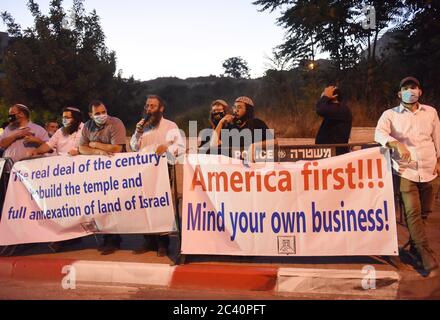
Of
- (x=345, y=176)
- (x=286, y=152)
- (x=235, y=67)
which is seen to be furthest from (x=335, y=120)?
(x=235, y=67)

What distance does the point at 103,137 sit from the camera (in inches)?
228

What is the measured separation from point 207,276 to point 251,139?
5.51ft

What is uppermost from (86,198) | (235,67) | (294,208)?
(235,67)

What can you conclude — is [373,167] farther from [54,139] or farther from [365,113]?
[365,113]

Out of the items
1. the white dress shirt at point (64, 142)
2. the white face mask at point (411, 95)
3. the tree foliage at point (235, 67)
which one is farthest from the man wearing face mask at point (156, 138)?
the tree foliage at point (235, 67)

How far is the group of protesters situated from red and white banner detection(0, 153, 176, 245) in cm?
25

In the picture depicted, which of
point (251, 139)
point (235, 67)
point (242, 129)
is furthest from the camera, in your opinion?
point (235, 67)

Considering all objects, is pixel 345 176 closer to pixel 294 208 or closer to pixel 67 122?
pixel 294 208

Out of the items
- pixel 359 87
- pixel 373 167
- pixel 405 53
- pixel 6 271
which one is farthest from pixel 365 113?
pixel 6 271

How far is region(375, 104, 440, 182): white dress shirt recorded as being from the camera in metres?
4.81

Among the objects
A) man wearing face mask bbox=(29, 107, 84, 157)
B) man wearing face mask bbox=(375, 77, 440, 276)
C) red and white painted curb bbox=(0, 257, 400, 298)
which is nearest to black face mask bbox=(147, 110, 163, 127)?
man wearing face mask bbox=(29, 107, 84, 157)

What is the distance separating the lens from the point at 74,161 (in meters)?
5.65

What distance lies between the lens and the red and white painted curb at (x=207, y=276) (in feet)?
14.8

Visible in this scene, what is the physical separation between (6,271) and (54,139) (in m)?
1.85
